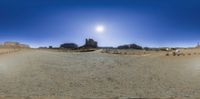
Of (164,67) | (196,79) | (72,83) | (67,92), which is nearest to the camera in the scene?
(67,92)

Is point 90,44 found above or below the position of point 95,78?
above

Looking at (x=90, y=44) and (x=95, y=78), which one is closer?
(x=95, y=78)

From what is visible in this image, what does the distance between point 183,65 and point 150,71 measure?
14.0 feet

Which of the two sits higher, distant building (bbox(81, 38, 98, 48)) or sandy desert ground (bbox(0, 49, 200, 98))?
distant building (bbox(81, 38, 98, 48))

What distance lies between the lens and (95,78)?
19.7 metres

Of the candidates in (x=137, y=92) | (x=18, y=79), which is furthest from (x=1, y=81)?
(x=137, y=92)

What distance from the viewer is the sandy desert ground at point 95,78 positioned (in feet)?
51.1

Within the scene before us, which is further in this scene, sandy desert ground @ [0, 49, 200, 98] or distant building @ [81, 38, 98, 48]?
distant building @ [81, 38, 98, 48]

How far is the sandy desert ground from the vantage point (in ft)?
51.1

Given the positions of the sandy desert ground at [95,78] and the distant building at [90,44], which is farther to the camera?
the distant building at [90,44]

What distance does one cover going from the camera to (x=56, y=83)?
17719 mm

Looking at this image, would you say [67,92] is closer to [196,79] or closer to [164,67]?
[196,79]

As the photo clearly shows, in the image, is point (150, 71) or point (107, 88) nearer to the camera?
point (107, 88)

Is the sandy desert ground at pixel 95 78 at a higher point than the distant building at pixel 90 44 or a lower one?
lower
